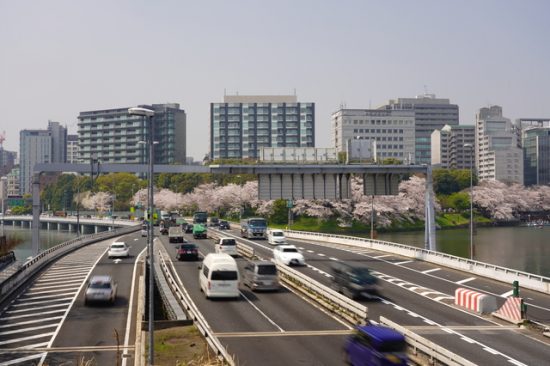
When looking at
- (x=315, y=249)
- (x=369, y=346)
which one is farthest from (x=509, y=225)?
(x=369, y=346)

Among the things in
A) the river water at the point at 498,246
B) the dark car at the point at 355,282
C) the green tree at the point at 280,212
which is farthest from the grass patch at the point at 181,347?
the green tree at the point at 280,212

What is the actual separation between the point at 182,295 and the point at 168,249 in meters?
34.8

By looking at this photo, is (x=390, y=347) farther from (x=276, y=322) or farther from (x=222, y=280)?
(x=222, y=280)

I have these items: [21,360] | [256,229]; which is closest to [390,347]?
[21,360]

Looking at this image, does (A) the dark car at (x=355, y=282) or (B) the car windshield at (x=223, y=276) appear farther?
(B) the car windshield at (x=223, y=276)

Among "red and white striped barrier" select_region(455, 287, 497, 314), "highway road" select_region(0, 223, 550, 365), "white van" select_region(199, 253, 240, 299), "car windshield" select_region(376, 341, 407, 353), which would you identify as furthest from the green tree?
"car windshield" select_region(376, 341, 407, 353)

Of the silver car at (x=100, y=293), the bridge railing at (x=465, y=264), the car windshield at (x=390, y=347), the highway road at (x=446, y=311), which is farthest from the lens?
the bridge railing at (x=465, y=264)

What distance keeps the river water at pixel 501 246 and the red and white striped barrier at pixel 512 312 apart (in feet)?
109

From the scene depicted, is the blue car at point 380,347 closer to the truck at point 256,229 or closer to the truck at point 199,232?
the truck at point 256,229

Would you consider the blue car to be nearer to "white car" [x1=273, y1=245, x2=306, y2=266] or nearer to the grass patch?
the grass patch

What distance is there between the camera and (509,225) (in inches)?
6486

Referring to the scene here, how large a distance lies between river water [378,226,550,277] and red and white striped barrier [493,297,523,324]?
33.1 metres

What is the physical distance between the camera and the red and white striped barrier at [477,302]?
1339 inches

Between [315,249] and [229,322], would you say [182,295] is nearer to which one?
[229,322]
